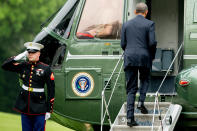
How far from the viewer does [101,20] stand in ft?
29.3

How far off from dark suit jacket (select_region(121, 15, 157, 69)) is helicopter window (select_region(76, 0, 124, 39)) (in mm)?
1346

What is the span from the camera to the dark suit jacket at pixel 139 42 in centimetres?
731

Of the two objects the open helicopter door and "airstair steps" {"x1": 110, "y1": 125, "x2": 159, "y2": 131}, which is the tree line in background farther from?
"airstair steps" {"x1": 110, "y1": 125, "x2": 159, "y2": 131}

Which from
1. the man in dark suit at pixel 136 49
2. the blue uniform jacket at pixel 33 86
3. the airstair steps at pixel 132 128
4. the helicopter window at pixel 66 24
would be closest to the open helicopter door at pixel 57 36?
the helicopter window at pixel 66 24

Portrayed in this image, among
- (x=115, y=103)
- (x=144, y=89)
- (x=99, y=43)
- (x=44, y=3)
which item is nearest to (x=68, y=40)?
(x=99, y=43)

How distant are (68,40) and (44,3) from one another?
78.5 feet

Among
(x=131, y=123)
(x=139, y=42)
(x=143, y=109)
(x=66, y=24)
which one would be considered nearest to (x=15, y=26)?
(x=66, y=24)

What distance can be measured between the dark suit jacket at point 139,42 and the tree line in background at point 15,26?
2077 cm

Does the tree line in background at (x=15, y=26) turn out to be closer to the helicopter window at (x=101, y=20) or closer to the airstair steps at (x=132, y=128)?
the helicopter window at (x=101, y=20)

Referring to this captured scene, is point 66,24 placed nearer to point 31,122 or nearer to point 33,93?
point 33,93

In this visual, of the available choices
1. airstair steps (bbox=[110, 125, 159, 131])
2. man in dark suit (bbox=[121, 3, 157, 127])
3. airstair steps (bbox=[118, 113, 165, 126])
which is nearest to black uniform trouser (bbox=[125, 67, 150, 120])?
man in dark suit (bbox=[121, 3, 157, 127])

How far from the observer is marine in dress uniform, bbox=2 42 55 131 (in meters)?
7.16

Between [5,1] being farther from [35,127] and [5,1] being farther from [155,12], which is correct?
[35,127]

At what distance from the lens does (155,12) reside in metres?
10.1
